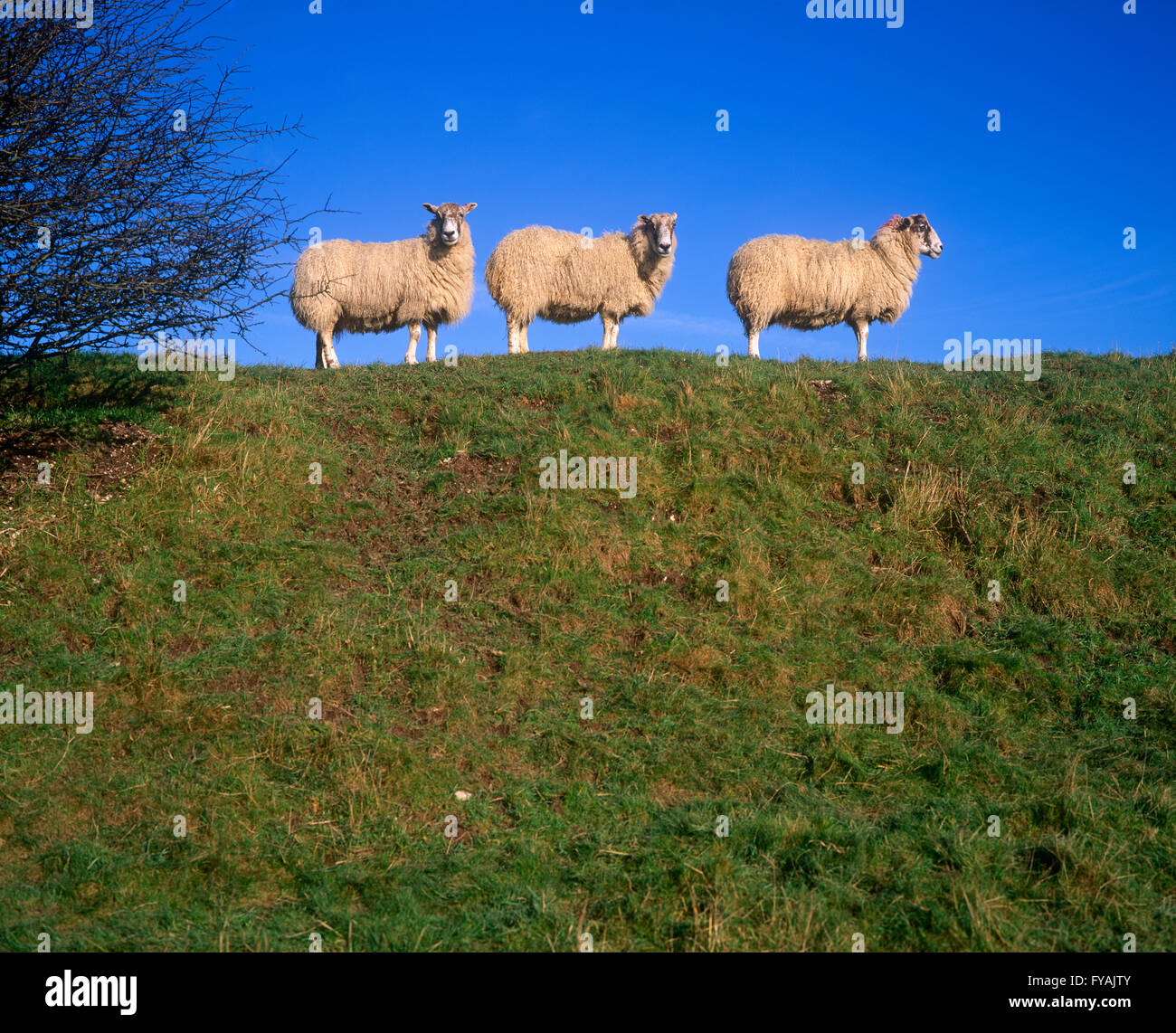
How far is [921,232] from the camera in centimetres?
1878

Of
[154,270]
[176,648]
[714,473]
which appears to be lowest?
[176,648]

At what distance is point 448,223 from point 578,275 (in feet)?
8.58

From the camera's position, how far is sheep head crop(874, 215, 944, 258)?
1877 centimetres

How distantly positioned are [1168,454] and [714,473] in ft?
20.5

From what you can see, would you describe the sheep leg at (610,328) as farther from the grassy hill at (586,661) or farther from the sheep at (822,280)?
the grassy hill at (586,661)

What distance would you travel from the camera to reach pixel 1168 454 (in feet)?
39.0

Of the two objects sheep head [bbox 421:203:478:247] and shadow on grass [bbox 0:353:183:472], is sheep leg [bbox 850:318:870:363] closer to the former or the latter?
sheep head [bbox 421:203:478:247]

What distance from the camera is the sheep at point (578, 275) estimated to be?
1717cm

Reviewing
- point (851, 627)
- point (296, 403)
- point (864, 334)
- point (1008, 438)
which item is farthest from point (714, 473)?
point (864, 334)

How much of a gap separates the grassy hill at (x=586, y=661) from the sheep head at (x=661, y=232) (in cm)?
498

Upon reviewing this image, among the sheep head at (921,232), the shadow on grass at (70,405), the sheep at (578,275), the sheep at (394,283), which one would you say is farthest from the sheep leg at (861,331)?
the shadow on grass at (70,405)

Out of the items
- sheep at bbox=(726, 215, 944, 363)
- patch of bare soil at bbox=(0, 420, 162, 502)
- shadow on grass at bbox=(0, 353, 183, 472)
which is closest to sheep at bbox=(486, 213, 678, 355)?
Answer: sheep at bbox=(726, 215, 944, 363)

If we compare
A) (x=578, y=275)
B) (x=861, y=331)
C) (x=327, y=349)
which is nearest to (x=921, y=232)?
(x=861, y=331)

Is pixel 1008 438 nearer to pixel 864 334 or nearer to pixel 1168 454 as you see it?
pixel 1168 454
